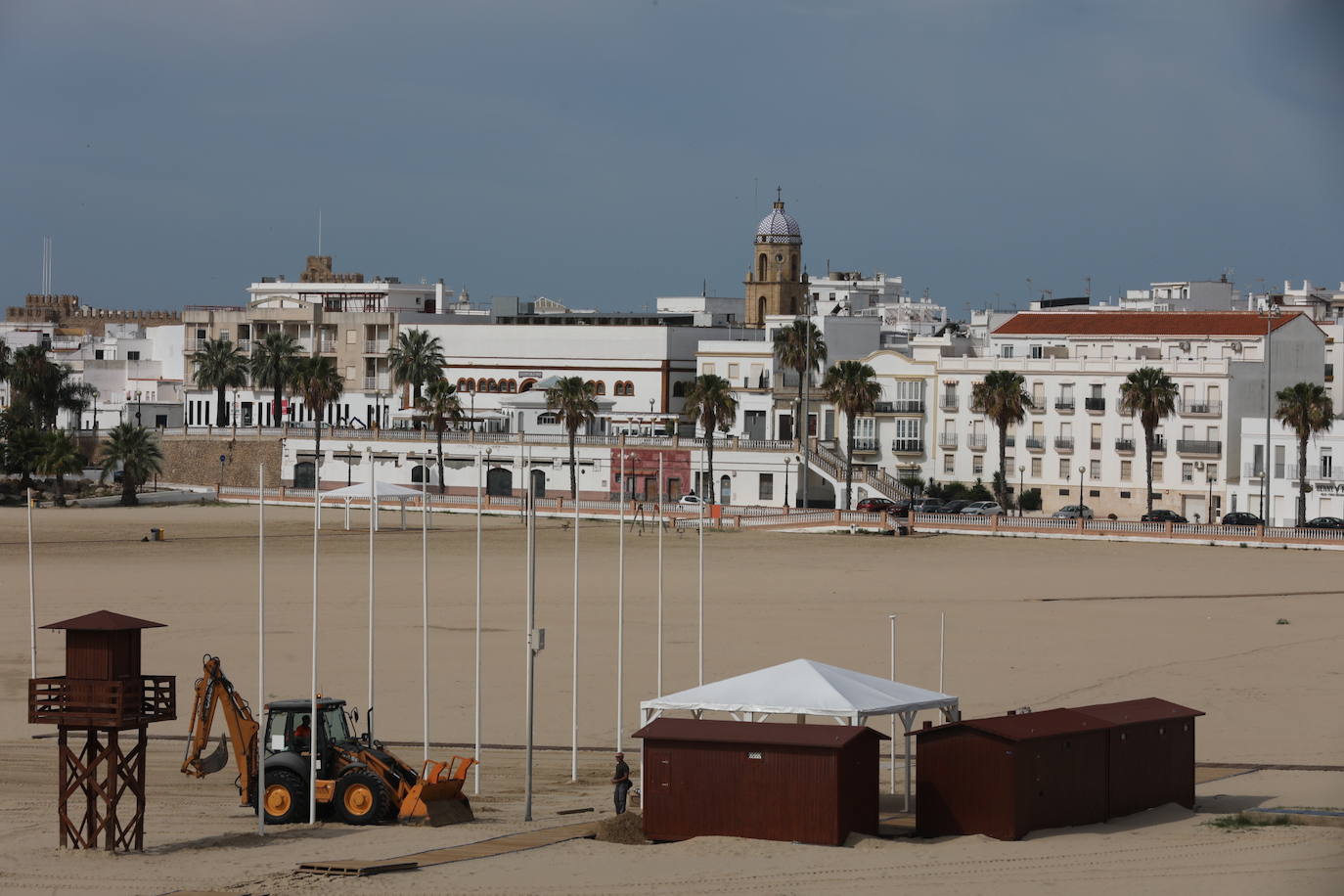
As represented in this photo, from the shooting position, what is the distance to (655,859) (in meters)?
22.8

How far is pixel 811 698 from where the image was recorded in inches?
1026

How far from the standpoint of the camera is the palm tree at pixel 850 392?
81.2 m

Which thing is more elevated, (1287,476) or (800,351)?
(800,351)

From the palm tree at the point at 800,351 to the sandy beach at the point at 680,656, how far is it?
49.0ft

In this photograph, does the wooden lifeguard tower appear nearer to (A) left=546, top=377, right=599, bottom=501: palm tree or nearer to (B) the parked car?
(B) the parked car

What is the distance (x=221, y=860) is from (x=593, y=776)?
7803 millimetres

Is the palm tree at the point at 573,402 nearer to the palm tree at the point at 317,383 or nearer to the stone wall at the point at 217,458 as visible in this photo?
the palm tree at the point at 317,383

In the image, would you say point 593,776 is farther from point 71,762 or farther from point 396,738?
point 71,762

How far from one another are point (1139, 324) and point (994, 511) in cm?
1534

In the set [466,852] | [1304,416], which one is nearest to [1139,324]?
[1304,416]

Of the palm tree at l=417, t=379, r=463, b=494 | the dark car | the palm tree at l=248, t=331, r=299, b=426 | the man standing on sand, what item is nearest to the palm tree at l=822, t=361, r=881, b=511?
the dark car

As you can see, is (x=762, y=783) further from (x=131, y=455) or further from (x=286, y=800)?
(x=131, y=455)

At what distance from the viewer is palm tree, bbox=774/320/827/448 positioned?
279 ft

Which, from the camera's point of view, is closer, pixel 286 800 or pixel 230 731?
pixel 286 800
